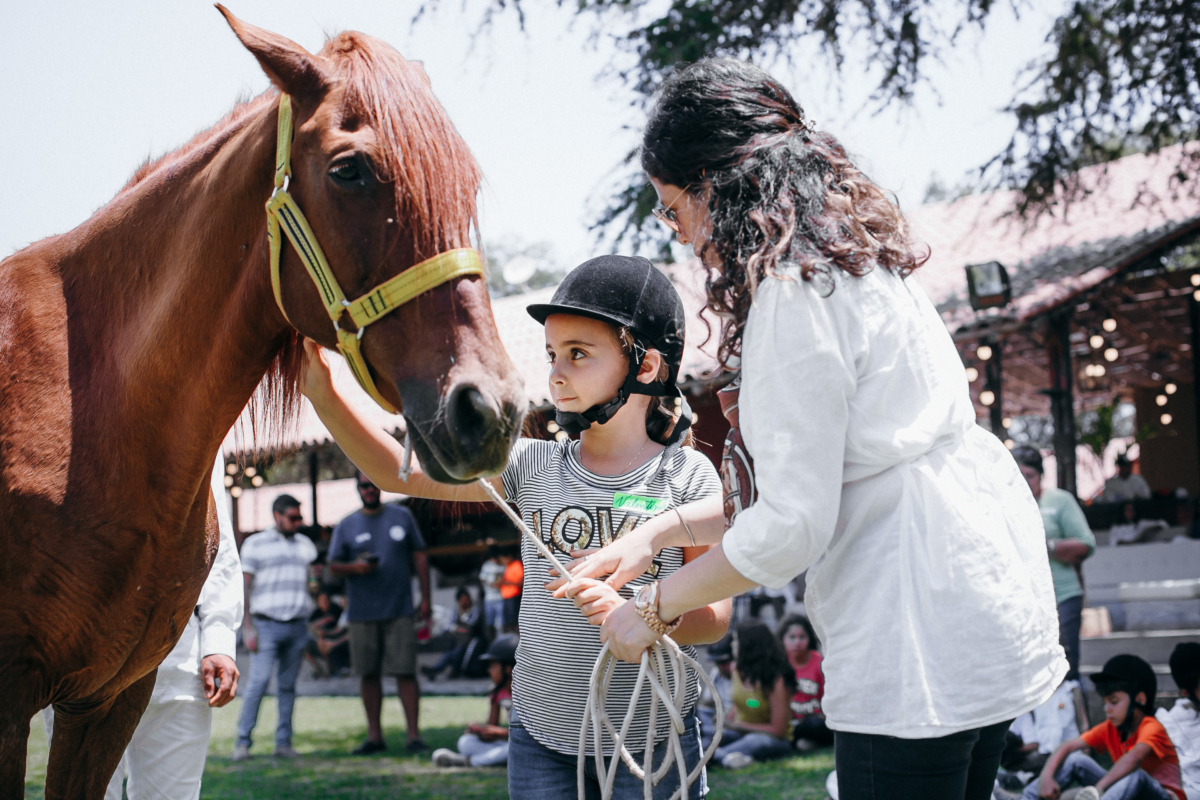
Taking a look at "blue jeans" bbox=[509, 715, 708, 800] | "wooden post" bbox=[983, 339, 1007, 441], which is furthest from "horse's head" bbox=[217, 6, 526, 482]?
"wooden post" bbox=[983, 339, 1007, 441]

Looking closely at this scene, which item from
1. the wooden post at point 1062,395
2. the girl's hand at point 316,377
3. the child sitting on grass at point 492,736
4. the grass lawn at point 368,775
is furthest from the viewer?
the wooden post at point 1062,395

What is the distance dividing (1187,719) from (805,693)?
8.64 ft

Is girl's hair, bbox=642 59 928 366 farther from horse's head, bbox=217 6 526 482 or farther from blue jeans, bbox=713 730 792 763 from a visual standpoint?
blue jeans, bbox=713 730 792 763

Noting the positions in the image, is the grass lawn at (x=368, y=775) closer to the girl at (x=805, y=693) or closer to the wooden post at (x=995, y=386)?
the girl at (x=805, y=693)

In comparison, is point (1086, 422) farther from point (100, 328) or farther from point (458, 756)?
point (100, 328)

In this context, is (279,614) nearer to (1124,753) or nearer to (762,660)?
(762,660)

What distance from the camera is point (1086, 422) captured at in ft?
66.6

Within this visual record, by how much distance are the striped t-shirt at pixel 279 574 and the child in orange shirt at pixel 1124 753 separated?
5524 mm

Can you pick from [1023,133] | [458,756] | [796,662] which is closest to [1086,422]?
[1023,133]

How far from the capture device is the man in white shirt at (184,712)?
8.99 feet

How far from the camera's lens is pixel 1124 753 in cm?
Answer: 483

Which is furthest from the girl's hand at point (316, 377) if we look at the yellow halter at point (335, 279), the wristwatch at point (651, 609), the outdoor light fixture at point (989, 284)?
the outdoor light fixture at point (989, 284)

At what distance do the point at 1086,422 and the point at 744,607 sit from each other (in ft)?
47.1

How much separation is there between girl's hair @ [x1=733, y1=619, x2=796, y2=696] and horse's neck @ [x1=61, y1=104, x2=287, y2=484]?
5.58 metres
